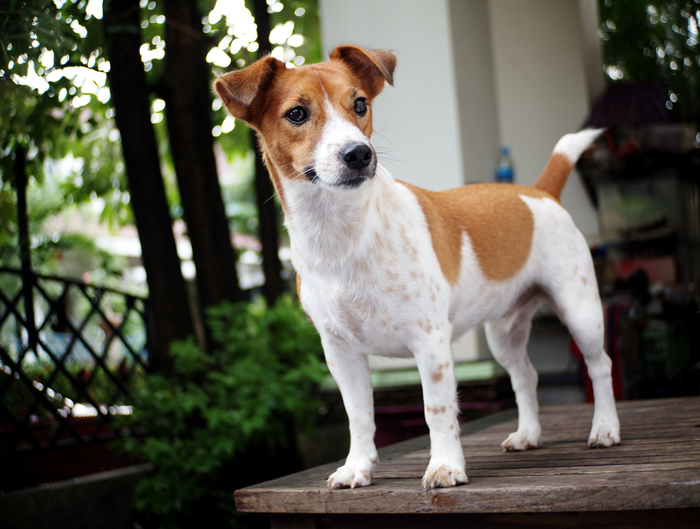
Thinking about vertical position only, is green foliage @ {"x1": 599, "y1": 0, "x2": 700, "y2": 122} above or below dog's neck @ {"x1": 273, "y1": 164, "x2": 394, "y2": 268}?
above

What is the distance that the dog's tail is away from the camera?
9.75 feet

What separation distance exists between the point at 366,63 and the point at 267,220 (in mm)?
3336

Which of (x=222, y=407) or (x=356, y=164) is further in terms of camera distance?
(x=222, y=407)

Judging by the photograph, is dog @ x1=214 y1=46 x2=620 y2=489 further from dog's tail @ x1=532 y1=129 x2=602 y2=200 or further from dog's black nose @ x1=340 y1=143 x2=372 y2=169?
dog's tail @ x1=532 y1=129 x2=602 y2=200

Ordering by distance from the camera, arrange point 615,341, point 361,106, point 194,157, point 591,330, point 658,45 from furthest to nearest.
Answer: point 658,45 < point 194,157 < point 615,341 < point 591,330 < point 361,106

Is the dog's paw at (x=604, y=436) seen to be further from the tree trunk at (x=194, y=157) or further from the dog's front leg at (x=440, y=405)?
the tree trunk at (x=194, y=157)

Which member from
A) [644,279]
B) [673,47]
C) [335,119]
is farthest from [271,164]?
[673,47]

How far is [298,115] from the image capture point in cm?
203

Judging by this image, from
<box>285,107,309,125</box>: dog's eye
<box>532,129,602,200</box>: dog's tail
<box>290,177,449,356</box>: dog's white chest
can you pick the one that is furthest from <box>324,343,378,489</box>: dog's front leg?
<box>532,129,602,200</box>: dog's tail

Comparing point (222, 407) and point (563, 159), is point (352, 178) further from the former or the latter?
point (222, 407)

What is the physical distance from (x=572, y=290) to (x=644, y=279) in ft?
9.71

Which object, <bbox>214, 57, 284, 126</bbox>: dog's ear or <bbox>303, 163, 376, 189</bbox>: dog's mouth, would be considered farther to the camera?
<bbox>214, 57, 284, 126</bbox>: dog's ear

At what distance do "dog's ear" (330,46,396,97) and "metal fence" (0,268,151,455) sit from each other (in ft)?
9.77

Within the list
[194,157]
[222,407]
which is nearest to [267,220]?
[194,157]
